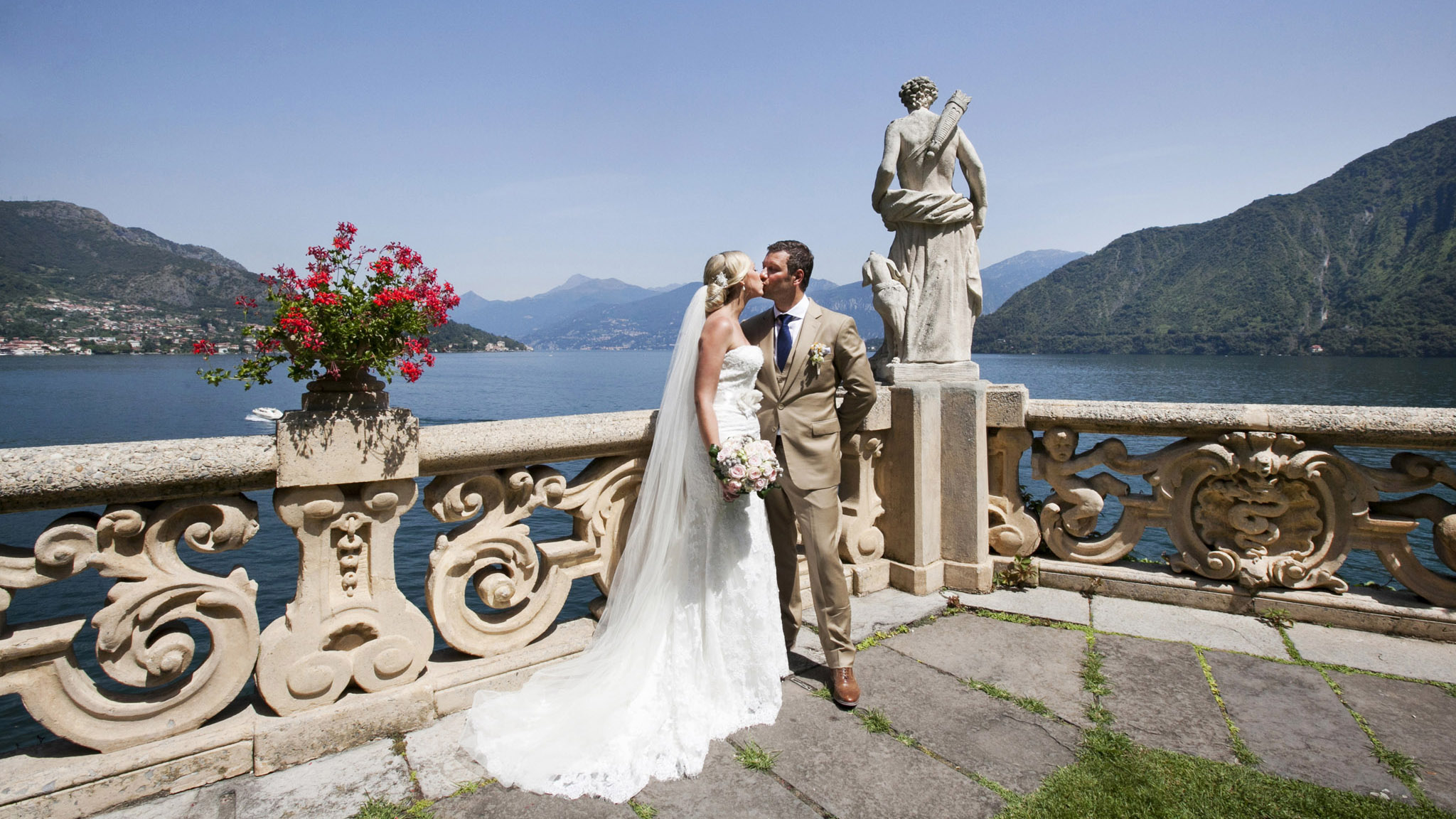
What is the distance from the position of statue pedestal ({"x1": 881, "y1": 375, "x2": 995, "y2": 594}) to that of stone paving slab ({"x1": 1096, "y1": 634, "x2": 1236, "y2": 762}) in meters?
0.97

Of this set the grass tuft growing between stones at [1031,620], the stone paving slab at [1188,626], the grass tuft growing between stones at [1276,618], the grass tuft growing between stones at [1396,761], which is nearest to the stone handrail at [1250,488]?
the grass tuft growing between stones at [1276,618]

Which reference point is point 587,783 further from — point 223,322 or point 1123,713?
point 223,322

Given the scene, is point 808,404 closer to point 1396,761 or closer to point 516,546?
point 516,546

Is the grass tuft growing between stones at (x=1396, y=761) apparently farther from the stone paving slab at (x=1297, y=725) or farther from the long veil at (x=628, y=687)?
the long veil at (x=628, y=687)

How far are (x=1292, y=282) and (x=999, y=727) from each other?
124 meters

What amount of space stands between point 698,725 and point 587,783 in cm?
51

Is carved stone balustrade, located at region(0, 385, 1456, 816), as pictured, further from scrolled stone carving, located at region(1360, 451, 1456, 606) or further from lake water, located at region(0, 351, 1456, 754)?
lake water, located at region(0, 351, 1456, 754)

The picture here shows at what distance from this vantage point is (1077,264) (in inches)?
5566

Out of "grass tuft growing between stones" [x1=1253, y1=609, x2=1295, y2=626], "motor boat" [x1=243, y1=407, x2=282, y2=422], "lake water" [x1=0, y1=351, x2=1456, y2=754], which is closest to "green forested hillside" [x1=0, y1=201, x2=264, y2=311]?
"lake water" [x1=0, y1=351, x2=1456, y2=754]

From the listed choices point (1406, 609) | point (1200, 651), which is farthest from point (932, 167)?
point (1406, 609)

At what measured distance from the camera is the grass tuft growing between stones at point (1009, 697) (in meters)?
3.22

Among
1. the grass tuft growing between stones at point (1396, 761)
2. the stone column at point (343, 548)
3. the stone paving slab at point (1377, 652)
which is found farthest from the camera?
the stone paving slab at point (1377, 652)

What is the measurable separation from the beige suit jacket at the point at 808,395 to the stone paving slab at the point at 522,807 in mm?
1614

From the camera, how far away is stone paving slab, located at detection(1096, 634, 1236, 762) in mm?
2969
